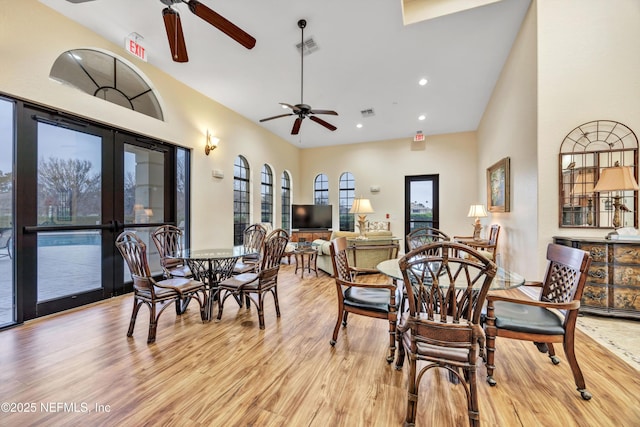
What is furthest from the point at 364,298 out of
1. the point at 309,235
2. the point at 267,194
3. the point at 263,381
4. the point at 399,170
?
the point at 399,170

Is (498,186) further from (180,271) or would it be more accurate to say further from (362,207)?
(180,271)

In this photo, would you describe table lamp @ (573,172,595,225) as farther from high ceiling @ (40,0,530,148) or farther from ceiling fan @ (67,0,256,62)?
ceiling fan @ (67,0,256,62)

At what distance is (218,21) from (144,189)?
2865mm

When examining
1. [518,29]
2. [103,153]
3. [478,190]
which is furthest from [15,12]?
[478,190]

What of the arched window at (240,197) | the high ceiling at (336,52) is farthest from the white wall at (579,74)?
the arched window at (240,197)

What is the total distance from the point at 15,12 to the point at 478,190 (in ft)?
27.9

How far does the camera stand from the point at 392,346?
2.10 m

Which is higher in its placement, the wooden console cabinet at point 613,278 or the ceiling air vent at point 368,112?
the ceiling air vent at point 368,112

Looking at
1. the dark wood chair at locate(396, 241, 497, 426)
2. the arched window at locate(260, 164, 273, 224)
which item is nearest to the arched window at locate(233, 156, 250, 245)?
the arched window at locate(260, 164, 273, 224)

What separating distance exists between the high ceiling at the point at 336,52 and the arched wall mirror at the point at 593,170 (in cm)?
183

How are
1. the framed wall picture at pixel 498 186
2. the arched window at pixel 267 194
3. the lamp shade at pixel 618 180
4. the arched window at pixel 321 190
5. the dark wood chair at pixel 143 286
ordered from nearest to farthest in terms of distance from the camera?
1. the dark wood chair at pixel 143 286
2. the lamp shade at pixel 618 180
3. the framed wall picture at pixel 498 186
4. the arched window at pixel 267 194
5. the arched window at pixel 321 190

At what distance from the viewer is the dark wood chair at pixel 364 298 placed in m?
2.07

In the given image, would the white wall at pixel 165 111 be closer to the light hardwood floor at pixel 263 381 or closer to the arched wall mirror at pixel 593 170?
the light hardwood floor at pixel 263 381

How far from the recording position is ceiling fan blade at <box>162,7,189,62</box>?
2.27 meters
